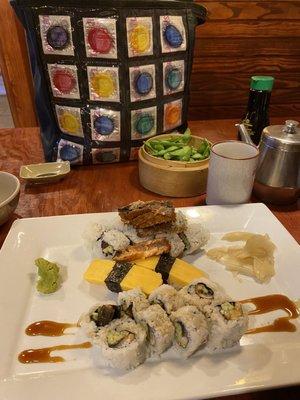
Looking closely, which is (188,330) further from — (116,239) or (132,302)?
(116,239)

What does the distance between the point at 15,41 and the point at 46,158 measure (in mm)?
1290

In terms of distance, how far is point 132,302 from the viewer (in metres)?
0.77

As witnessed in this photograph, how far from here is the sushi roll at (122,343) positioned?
676 mm

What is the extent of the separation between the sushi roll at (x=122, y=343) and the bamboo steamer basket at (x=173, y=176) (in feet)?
2.06

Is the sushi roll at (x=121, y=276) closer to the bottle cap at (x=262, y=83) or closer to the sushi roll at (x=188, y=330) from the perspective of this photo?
the sushi roll at (x=188, y=330)

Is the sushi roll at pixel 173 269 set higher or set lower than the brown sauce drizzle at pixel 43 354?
higher

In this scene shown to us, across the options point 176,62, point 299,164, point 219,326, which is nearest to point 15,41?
point 176,62

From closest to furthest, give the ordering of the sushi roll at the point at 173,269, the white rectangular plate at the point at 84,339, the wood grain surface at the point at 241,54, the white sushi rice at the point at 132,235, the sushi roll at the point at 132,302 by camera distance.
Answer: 1. the white rectangular plate at the point at 84,339
2. the sushi roll at the point at 132,302
3. the sushi roll at the point at 173,269
4. the white sushi rice at the point at 132,235
5. the wood grain surface at the point at 241,54

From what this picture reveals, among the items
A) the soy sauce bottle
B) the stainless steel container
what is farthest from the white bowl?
the soy sauce bottle

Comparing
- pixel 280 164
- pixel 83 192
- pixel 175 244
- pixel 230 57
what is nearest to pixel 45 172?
pixel 83 192

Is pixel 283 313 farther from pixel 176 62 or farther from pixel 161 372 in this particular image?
pixel 176 62

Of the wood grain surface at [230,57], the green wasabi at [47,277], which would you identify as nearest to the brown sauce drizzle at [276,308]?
the green wasabi at [47,277]

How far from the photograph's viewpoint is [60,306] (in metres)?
0.85

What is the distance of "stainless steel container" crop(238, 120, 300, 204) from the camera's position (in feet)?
3.66
